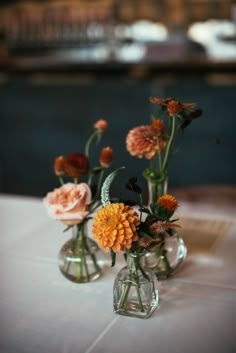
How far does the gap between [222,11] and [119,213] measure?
4196 millimetres

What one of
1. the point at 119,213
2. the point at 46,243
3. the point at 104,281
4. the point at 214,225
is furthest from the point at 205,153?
the point at 119,213

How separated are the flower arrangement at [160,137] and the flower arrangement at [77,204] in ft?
0.19

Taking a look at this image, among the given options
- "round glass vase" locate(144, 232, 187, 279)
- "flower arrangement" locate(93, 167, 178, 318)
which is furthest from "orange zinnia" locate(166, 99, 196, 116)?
"round glass vase" locate(144, 232, 187, 279)

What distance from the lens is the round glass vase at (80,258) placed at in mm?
989

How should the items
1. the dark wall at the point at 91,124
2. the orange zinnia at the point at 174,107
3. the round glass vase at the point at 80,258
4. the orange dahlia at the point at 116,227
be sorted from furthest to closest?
the dark wall at the point at 91,124 < the round glass vase at the point at 80,258 < the orange zinnia at the point at 174,107 < the orange dahlia at the point at 116,227

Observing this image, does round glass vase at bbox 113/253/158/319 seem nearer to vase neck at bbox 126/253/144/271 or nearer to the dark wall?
vase neck at bbox 126/253/144/271

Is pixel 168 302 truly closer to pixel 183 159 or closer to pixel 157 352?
pixel 157 352

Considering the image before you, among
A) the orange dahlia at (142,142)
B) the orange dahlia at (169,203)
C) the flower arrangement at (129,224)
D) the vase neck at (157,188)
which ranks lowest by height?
the vase neck at (157,188)

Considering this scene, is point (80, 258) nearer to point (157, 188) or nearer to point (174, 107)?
point (157, 188)

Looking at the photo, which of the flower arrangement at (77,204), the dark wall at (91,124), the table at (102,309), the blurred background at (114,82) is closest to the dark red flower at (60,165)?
the flower arrangement at (77,204)

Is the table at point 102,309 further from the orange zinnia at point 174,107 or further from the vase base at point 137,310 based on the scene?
the orange zinnia at point 174,107

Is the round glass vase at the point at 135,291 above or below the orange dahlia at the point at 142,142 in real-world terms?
below

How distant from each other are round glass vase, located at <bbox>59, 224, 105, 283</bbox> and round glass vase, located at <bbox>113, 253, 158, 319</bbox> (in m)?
0.14

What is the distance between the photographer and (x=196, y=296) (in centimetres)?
95
